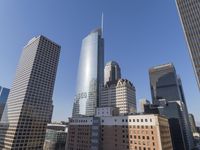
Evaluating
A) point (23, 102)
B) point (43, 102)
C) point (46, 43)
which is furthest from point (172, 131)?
point (46, 43)

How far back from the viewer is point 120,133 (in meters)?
97.5

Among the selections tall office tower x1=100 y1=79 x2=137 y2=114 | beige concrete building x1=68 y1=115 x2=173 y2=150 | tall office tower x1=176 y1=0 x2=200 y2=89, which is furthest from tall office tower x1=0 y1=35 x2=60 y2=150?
tall office tower x1=176 y1=0 x2=200 y2=89

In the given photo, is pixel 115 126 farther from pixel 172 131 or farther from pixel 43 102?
pixel 172 131

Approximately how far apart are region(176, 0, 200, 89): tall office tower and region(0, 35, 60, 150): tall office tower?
137122 mm

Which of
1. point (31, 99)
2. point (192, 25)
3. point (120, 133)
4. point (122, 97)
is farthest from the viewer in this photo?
point (122, 97)

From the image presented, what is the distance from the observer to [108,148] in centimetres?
9844

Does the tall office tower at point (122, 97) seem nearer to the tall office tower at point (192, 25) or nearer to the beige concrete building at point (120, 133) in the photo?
the beige concrete building at point (120, 133)

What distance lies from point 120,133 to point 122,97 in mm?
84061

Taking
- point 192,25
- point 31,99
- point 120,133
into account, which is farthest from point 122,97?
point 192,25

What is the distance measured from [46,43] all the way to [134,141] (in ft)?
473

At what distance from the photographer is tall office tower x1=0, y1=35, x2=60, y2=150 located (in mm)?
136125

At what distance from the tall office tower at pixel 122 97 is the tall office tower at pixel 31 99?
70304 mm

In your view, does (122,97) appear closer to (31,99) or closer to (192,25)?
(31,99)

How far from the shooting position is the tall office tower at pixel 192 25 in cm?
10294
